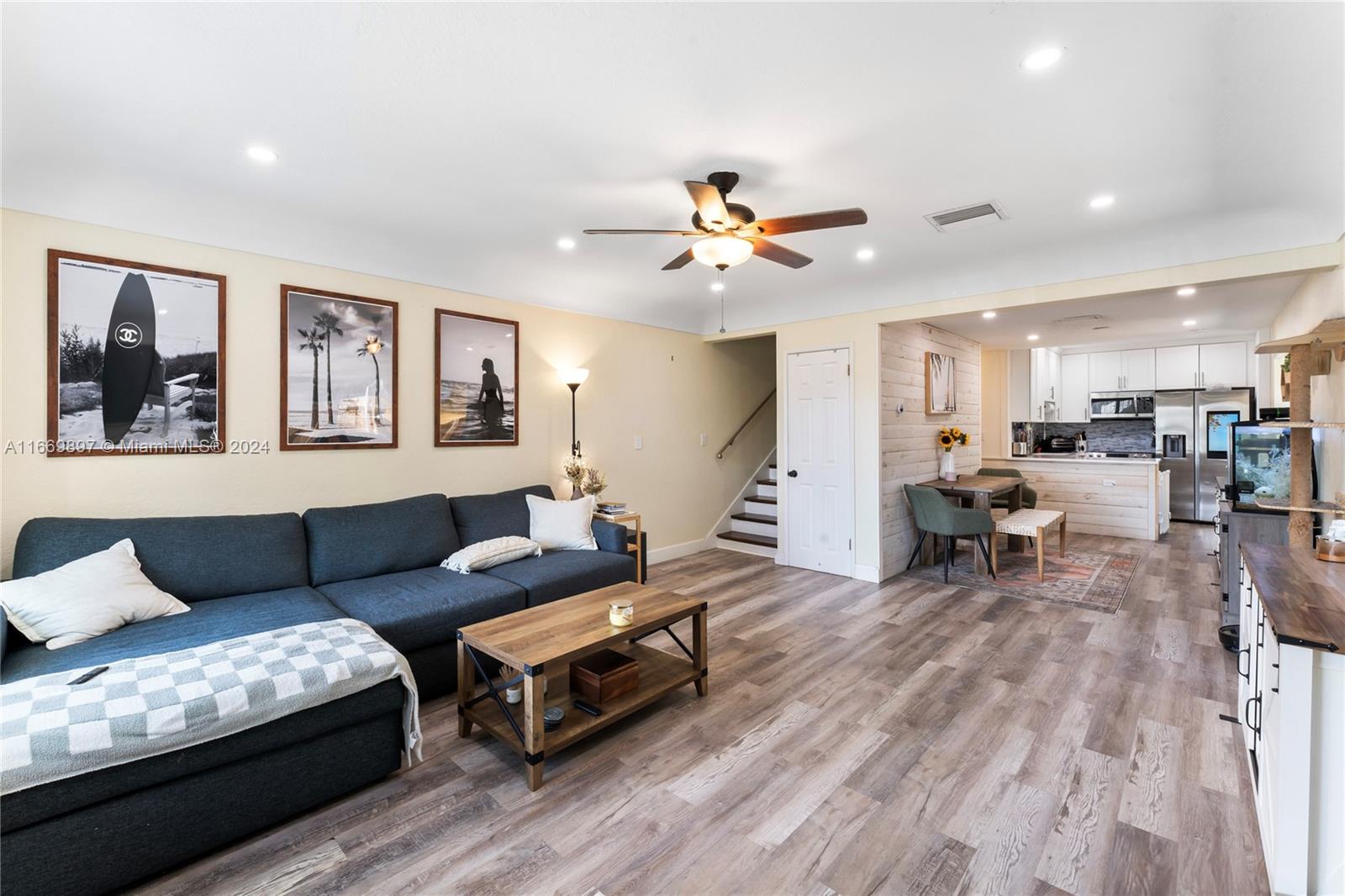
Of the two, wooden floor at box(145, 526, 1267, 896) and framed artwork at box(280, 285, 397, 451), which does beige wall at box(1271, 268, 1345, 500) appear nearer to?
wooden floor at box(145, 526, 1267, 896)

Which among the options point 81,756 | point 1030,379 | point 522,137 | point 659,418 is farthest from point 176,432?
point 1030,379

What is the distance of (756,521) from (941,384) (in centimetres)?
245

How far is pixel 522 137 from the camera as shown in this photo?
2387mm

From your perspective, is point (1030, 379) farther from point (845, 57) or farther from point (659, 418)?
point (845, 57)

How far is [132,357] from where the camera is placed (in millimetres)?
2941

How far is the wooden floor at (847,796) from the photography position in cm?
173

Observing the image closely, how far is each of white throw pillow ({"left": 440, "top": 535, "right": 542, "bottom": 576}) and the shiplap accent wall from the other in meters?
3.07

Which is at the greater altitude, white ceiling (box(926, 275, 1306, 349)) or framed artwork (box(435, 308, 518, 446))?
white ceiling (box(926, 275, 1306, 349))

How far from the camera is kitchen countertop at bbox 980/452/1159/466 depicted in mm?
6691

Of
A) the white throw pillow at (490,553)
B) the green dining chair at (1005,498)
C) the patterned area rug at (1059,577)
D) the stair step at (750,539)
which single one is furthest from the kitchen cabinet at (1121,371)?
the white throw pillow at (490,553)

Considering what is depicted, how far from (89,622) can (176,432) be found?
1147 millimetres

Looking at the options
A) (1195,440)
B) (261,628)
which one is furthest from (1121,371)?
(261,628)

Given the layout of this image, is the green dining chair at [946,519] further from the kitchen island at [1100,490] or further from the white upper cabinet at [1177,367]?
the white upper cabinet at [1177,367]

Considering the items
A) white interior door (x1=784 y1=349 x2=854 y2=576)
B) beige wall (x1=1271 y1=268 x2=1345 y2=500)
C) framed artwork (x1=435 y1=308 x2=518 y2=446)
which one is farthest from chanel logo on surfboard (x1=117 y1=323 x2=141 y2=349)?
beige wall (x1=1271 y1=268 x2=1345 y2=500)
